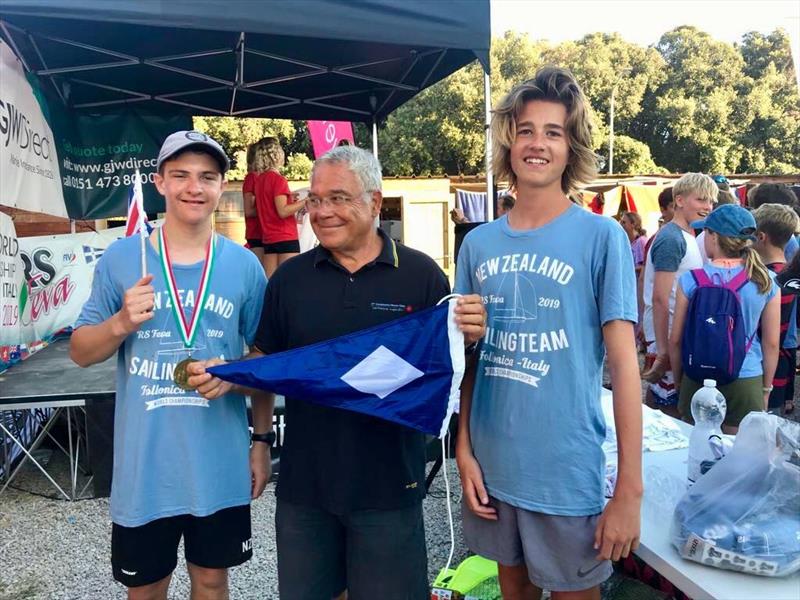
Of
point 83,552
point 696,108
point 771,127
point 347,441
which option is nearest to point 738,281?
point 347,441

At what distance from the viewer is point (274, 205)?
21.8ft

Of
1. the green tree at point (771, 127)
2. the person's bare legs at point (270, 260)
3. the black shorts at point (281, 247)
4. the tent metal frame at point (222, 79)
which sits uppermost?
the green tree at point (771, 127)

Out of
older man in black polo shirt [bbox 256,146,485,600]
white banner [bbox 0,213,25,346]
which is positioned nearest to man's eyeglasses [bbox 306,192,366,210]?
older man in black polo shirt [bbox 256,146,485,600]

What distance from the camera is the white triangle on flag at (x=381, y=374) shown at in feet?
6.13

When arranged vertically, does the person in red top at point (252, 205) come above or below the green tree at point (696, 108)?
below

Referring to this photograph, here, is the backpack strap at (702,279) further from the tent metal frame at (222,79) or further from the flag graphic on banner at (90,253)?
the flag graphic on banner at (90,253)

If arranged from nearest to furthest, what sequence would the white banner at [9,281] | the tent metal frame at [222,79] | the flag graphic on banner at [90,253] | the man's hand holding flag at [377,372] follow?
the man's hand holding flag at [377,372] < the white banner at [9,281] < the tent metal frame at [222,79] < the flag graphic on banner at [90,253]

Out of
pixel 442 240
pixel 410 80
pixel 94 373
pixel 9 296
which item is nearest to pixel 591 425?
pixel 94 373

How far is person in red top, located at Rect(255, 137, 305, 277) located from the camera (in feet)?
21.7

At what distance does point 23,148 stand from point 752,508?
5.41 metres

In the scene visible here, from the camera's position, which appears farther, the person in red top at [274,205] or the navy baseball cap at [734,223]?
the person in red top at [274,205]

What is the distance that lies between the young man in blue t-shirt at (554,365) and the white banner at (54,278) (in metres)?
5.00

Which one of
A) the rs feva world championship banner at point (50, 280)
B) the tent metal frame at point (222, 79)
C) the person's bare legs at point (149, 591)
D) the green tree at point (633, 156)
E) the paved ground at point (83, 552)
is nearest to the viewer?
the person's bare legs at point (149, 591)

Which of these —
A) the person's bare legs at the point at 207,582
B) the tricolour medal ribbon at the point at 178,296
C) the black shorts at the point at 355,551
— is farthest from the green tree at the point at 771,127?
the person's bare legs at the point at 207,582
